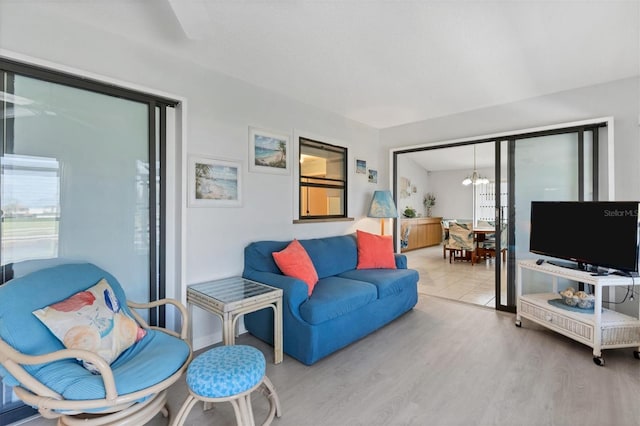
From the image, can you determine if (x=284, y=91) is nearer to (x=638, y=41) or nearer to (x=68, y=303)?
(x=68, y=303)

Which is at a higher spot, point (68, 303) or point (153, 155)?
point (153, 155)

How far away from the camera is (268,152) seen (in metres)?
3.13

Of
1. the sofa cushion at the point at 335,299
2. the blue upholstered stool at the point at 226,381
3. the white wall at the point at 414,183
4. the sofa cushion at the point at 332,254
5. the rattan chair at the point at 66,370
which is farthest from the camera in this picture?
the white wall at the point at 414,183

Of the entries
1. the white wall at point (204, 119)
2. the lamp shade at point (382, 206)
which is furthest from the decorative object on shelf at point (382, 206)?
the white wall at point (204, 119)

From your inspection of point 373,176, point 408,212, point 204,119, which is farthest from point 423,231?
point 204,119

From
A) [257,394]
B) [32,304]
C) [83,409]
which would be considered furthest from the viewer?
[257,394]

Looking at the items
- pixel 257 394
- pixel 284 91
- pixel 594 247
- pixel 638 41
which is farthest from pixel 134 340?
pixel 638 41

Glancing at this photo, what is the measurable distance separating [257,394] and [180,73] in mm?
2516

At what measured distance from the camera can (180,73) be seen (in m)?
2.50

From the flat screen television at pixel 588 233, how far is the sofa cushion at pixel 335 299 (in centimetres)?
181

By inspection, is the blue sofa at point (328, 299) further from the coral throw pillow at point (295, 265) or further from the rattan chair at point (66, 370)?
the rattan chair at point (66, 370)

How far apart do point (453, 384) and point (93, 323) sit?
7.31 ft

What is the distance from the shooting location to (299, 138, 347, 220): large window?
364cm

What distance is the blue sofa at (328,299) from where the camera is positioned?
235 centimetres
